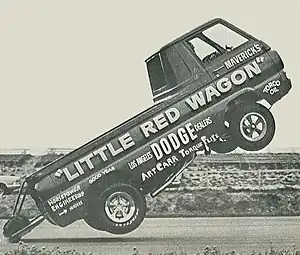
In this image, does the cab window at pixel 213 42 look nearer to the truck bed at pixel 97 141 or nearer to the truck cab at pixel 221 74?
the truck cab at pixel 221 74

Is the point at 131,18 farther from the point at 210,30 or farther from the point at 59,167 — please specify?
the point at 59,167

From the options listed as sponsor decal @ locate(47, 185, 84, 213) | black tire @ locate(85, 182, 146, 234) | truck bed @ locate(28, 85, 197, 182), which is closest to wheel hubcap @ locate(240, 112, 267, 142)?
truck bed @ locate(28, 85, 197, 182)

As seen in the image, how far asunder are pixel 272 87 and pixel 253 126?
175mm

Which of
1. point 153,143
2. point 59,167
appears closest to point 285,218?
point 153,143

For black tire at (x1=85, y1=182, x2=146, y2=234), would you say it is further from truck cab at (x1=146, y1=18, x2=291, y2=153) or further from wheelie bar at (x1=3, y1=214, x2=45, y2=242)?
truck cab at (x1=146, y1=18, x2=291, y2=153)

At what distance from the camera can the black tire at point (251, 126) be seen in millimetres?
4750

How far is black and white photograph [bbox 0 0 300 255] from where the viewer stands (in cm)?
473

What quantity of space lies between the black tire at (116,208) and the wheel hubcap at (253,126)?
1.58ft

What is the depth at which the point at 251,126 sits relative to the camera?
4758 mm

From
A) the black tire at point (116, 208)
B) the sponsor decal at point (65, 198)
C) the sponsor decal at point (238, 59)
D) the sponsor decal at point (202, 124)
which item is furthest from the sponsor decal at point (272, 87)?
the sponsor decal at point (65, 198)

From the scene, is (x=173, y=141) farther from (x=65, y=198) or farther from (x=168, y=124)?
(x=65, y=198)

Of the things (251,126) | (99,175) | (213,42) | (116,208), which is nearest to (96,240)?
(116,208)

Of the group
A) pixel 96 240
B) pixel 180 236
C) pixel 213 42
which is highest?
pixel 213 42

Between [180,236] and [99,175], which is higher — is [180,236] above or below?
below
